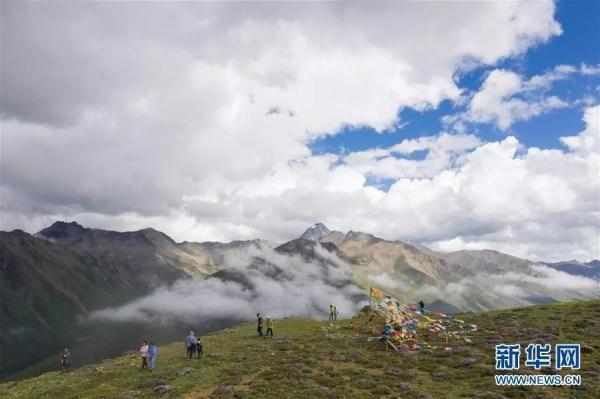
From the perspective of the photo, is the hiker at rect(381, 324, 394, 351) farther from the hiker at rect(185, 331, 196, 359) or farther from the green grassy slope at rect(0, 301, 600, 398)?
the hiker at rect(185, 331, 196, 359)

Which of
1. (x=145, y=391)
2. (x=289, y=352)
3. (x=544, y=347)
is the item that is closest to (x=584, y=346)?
(x=544, y=347)

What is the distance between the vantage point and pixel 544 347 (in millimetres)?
45781

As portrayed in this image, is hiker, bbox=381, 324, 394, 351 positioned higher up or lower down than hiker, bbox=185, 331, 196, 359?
higher up

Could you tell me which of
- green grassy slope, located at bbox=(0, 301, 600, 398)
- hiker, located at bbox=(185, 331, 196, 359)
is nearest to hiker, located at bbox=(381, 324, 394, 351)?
green grassy slope, located at bbox=(0, 301, 600, 398)

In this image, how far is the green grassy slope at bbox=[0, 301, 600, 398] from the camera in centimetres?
3616

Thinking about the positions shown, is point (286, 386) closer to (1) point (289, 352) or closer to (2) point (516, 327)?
(1) point (289, 352)

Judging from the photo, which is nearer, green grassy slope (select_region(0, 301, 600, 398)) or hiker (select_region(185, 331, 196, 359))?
green grassy slope (select_region(0, 301, 600, 398))

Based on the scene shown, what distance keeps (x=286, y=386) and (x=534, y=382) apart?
67.8 feet

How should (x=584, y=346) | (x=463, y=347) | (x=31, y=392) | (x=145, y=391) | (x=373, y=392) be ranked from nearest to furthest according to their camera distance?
(x=373, y=392), (x=145, y=391), (x=31, y=392), (x=584, y=346), (x=463, y=347)

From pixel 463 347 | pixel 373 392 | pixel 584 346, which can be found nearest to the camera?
pixel 373 392

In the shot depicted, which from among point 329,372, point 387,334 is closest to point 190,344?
point 329,372

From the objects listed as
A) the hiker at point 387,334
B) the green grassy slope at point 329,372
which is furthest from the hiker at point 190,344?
the hiker at point 387,334

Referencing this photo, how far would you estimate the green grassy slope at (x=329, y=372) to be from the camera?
36156 mm

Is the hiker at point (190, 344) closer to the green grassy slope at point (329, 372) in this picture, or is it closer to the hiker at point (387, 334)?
the green grassy slope at point (329, 372)
